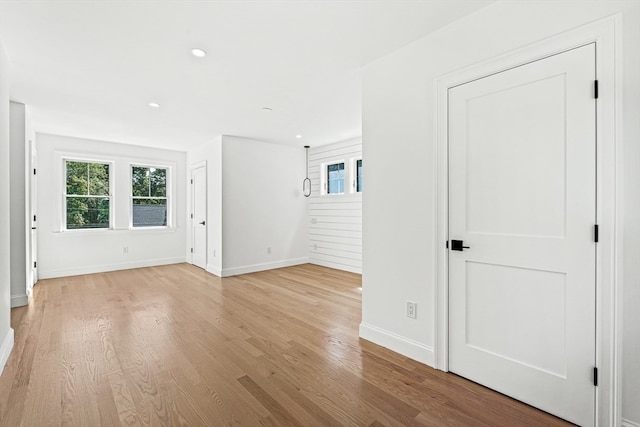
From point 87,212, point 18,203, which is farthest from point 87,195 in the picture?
point 18,203

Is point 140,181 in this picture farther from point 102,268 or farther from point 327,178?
point 327,178

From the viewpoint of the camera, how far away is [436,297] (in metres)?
2.20

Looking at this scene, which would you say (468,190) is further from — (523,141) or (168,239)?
(168,239)

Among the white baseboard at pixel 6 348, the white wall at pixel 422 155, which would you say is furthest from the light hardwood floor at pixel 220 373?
the white wall at pixel 422 155

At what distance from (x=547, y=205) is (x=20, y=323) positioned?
189 inches

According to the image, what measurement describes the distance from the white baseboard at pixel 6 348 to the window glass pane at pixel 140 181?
3.85m

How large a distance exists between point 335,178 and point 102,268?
188 inches

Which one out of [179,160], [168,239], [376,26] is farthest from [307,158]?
[376,26]

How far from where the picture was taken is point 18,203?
3.62 m

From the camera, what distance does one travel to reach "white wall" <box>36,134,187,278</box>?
505 cm

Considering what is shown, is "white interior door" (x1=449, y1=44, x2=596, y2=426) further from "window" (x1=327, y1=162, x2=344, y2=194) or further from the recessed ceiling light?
"window" (x1=327, y1=162, x2=344, y2=194)

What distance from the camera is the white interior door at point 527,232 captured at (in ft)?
5.24

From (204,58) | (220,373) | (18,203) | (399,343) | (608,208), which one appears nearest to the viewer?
(608,208)

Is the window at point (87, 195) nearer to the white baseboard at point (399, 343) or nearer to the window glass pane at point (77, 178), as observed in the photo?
the window glass pane at point (77, 178)
